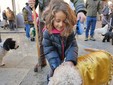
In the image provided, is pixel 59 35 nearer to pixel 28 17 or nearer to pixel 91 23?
pixel 91 23

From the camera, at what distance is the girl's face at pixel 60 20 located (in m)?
2.51

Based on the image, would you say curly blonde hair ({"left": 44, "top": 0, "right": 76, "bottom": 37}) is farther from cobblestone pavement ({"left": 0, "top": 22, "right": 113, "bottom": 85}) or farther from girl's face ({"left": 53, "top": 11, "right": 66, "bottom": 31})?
cobblestone pavement ({"left": 0, "top": 22, "right": 113, "bottom": 85})

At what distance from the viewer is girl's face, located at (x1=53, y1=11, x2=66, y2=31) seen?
8.24 ft

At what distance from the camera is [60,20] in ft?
8.33

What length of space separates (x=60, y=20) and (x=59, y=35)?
235 millimetres

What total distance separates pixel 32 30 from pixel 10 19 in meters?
4.34

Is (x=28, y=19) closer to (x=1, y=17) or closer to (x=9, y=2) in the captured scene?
(x=9, y=2)

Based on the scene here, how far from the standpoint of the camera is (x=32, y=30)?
9.06 m

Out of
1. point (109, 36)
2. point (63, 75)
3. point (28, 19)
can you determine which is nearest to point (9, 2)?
point (28, 19)

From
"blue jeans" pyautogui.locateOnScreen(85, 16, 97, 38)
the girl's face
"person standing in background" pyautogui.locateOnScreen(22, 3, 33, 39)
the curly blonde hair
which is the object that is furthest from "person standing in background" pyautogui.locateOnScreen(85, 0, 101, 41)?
the girl's face

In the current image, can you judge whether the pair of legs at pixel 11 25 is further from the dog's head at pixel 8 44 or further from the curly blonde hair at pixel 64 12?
the curly blonde hair at pixel 64 12

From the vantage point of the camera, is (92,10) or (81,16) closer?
(81,16)

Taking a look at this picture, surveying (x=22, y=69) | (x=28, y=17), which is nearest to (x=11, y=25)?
(x=28, y=17)

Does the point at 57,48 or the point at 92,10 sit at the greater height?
the point at 92,10
